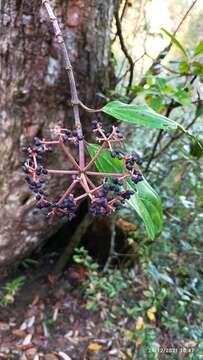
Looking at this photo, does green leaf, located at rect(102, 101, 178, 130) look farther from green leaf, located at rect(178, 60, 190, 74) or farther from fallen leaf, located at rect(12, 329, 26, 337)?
fallen leaf, located at rect(12, 329, 26, 337)

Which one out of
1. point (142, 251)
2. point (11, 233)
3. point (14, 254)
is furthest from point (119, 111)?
point (142, 251)

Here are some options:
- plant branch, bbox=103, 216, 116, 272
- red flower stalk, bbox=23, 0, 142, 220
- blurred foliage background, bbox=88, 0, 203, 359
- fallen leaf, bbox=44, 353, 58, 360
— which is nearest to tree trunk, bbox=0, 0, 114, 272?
blurred foliage background, bbox=88, 0, 203, 359

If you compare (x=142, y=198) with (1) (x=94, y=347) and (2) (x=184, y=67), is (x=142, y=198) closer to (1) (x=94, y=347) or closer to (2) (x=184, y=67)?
(2) (x=184, y=67)

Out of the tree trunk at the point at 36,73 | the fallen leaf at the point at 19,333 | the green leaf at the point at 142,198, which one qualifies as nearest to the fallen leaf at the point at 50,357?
the fallen leaf at the point at 19,333

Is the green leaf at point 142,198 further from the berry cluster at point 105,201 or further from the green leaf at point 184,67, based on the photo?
the green leaf at point 184,67

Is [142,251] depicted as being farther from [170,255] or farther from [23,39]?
[23,39]
